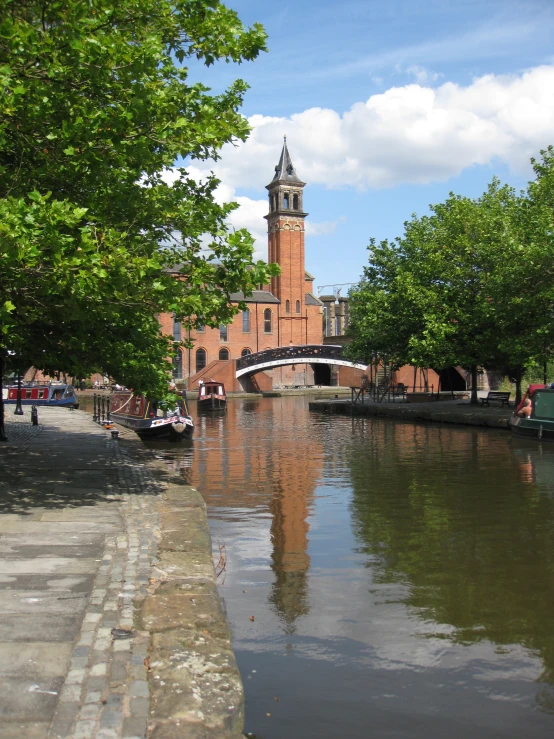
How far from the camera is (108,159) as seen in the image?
1030 centimetres

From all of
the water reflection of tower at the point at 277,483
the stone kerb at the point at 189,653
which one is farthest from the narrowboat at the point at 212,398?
the stone kerb at the point at 189,653

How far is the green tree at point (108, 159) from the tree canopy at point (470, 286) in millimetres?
16791

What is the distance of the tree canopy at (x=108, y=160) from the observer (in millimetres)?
8609

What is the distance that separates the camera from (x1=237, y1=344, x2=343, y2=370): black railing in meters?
67.4

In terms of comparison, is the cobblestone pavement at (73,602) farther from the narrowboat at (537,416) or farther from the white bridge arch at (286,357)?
the white bridge arch at (286,357)

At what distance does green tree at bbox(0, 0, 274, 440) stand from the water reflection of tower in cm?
360

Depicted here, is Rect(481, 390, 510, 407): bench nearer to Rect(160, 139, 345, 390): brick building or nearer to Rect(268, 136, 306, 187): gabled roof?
Rect(160, 139, 345, 390): brick building

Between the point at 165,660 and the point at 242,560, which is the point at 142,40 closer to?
the point at 242,560

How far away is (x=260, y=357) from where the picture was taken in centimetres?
6844

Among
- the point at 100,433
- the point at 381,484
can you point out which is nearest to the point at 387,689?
the point at 381,484

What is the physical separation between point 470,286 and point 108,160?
25762 millimetres

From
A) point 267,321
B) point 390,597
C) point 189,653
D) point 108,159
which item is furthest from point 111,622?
point 267,321

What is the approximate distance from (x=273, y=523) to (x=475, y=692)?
637 centimetres

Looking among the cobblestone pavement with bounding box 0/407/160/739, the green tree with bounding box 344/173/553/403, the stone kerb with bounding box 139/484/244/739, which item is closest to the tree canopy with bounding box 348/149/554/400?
the green tree with bounding box 344/173/553/403
